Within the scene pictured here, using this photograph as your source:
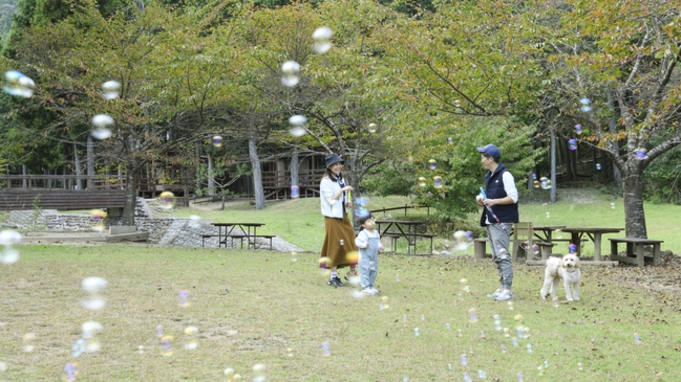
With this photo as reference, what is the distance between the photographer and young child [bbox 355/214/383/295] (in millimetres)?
Answer: 7305

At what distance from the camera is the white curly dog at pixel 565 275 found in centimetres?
683

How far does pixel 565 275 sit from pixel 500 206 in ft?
3.81

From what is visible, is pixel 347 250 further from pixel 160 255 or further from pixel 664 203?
pixel 664 203

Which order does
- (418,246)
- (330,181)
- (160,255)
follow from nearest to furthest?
1. (330,181)
2. (160,255)
3. (418,246)

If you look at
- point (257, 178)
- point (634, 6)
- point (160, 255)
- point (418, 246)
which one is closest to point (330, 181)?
point (634, 6)

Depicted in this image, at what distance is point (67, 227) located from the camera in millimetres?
22891

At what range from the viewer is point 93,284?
7930 mm

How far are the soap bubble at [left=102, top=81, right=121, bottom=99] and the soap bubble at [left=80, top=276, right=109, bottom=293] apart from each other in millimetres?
7579

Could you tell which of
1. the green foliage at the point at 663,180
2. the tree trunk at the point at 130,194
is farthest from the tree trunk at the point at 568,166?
the tree trunk at the point at 130,194

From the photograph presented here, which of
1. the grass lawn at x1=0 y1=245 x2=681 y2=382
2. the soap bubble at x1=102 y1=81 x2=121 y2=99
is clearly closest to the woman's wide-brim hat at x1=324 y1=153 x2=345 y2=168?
the grass lawn at x1=0 y1=245 x2=681 y2=382

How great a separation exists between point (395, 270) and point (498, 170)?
3.81 meters

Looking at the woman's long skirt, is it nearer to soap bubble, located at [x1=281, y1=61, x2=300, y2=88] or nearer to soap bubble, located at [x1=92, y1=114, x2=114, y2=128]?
soap bubble, located at [x1=281, y1=61, x2=300, y2=88]

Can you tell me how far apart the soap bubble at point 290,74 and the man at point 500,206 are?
24.7 ft

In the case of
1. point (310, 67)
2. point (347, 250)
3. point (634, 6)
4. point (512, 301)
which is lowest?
point (512, 301)
